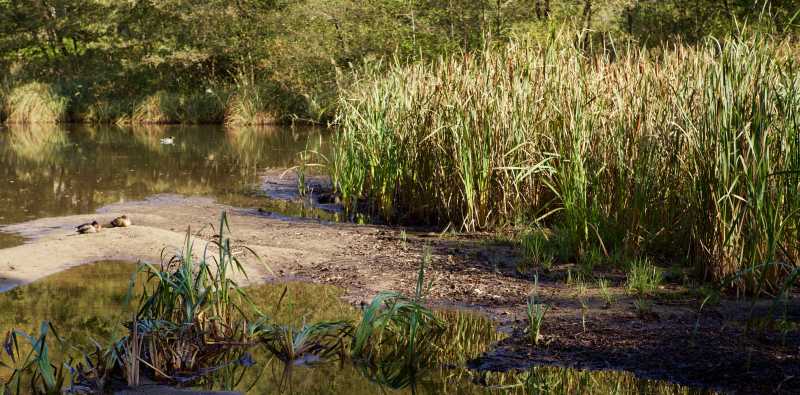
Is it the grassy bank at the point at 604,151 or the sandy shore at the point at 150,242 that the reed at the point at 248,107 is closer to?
the sandy shore at the point at 150,242

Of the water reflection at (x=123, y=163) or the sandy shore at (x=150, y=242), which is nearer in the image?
the sandy shore at (x=150, y=242)

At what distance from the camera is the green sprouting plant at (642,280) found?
5.72m

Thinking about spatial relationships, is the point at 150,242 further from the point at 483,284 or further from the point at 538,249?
the point at 538,249

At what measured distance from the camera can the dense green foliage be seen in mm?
25469

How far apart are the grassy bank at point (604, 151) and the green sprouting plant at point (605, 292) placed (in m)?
0.43

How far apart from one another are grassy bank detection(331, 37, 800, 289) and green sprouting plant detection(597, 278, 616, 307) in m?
0.43

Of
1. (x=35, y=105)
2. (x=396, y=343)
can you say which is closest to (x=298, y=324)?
(x=396, y=343)

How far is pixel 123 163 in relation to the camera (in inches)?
626

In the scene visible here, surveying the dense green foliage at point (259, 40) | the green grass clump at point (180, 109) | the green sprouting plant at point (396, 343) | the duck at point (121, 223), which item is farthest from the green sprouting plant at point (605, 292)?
the green grass clump at point (180, 109)

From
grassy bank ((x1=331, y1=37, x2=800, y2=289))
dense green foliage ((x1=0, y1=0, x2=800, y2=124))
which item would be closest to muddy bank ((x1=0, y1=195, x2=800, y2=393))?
grassy bank ((x1=331, y1=37, x2=800, y2=289))

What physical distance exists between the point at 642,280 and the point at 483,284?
1.10m

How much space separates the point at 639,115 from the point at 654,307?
1.83m

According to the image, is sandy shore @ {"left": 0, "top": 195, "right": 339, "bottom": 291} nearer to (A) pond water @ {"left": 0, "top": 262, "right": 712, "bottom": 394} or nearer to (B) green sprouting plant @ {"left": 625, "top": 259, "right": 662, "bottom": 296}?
(A) pond water @ {"left": 0, "top": 262, "right": 712, "bottom": 394}

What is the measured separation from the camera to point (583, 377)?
4277 millimetres
